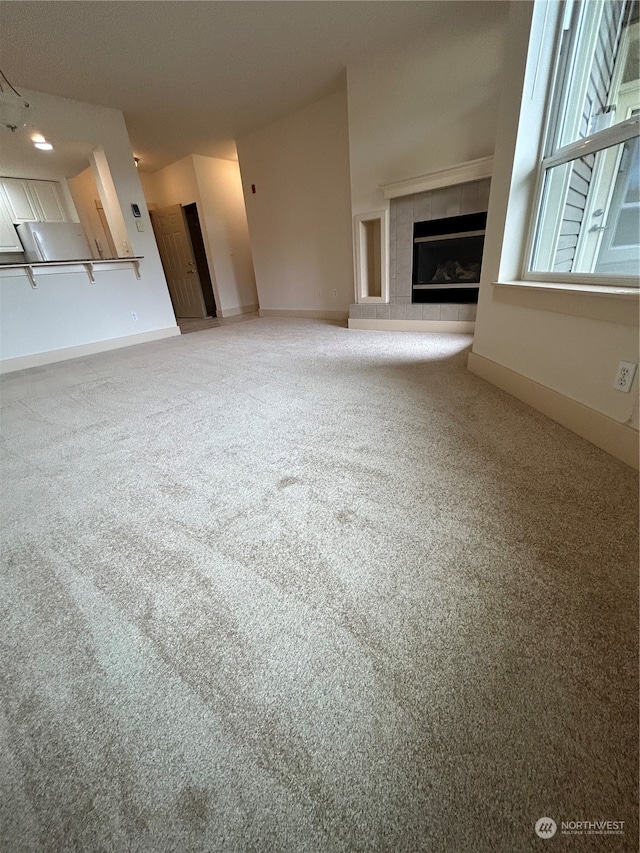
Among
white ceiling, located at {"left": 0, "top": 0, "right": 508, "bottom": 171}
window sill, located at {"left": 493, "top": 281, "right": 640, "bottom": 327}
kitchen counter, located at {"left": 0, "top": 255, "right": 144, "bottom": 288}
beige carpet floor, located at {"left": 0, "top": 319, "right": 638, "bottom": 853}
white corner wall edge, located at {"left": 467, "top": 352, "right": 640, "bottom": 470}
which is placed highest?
white ceiling, located at {"left": 0, "top": 0, "right": 508, "bottom": 171}

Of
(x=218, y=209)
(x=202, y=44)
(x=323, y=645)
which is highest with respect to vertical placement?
A: (x=202, y=44)

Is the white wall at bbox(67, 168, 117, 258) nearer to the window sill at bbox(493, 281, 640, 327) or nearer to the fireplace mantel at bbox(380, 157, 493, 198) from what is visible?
the fireplace mantel at bbox(380, 157, 493, 198)

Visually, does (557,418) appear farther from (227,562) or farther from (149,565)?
(149,565)

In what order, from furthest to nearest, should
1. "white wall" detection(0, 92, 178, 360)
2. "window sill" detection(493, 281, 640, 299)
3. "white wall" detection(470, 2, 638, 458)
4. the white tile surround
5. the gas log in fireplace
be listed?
"white wall" detection(0, 92, 178, 360) → the gas log in fireplace → the white tile surround → "white wall" detection(470, 2, 638, 458) → "window sill" detection(493, 281, 640, 299)

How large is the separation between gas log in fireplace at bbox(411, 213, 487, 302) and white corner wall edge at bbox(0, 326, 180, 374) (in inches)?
137

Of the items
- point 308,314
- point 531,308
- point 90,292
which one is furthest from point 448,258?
point 90,292

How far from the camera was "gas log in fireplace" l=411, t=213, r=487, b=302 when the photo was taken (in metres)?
3.42

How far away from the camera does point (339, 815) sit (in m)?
0.56

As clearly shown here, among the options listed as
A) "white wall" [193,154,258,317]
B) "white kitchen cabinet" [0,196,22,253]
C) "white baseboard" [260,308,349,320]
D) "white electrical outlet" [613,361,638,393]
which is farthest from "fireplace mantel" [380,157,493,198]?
"white kitchen cabinet" [0,196,22,253]

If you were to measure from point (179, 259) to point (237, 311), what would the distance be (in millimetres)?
1563

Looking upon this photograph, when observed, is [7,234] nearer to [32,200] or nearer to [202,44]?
[32,200]

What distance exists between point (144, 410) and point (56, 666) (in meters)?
1.69

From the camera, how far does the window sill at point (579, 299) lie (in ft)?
4.16

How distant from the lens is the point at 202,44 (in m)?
3.04
